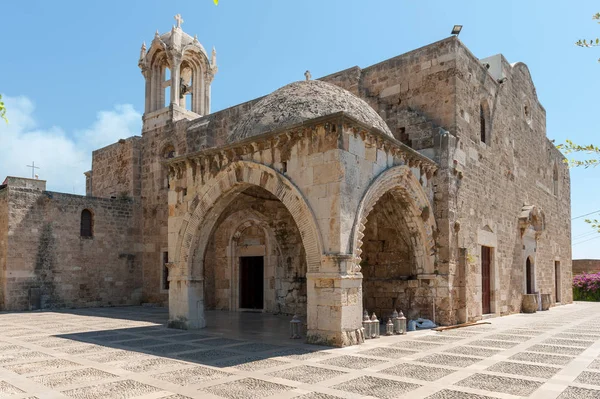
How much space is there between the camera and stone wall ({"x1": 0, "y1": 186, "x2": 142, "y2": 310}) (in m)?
14.8

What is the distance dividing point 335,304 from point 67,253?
1156 centimetres

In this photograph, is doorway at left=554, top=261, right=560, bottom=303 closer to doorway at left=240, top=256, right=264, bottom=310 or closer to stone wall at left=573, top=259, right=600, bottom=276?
stone wall at left=573, top=259, right=600, bottom=276

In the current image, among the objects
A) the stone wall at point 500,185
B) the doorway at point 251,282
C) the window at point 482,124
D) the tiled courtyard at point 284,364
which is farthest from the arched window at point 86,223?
the window at point 482,124

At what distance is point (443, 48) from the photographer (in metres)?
11.5

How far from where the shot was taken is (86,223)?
16.7 metres

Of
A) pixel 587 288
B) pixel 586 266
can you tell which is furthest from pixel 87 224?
pixel 586 266

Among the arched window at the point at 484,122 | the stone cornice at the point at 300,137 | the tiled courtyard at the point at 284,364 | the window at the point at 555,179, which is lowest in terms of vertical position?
the tiled courtyard at the point at 284,364

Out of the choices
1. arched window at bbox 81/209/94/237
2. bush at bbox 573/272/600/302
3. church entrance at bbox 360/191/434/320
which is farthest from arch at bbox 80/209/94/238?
bush at bbox 573/272/600/302

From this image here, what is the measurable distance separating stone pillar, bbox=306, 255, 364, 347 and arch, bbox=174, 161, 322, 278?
0.29 meters

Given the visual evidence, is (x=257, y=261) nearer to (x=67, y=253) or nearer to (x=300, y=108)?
(x=300, y=108)

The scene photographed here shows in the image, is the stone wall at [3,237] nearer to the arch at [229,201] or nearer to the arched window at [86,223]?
the arched window at [86,223]

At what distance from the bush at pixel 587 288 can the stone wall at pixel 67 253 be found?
19917mm

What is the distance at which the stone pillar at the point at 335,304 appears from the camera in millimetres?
7539

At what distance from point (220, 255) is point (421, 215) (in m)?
6.79
